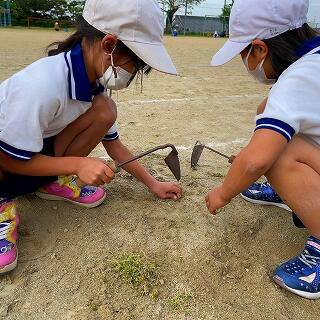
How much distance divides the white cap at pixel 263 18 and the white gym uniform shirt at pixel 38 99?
0.69 m

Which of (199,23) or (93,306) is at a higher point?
(93,306)

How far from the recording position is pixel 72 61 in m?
1.83

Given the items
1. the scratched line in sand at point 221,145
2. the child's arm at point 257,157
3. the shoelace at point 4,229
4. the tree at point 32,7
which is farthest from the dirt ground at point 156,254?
the tree at point 32,7

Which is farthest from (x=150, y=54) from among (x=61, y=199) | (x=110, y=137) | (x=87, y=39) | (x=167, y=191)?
(x=61, y=199)

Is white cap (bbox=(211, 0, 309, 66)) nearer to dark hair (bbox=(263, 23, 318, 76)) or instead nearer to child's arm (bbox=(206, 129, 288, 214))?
dark hair (bbox=(263, 23, 318, 76))

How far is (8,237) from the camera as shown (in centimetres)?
181

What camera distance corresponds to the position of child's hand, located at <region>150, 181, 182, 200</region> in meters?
2.30

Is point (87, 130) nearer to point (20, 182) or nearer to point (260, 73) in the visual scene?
point (20, 182)

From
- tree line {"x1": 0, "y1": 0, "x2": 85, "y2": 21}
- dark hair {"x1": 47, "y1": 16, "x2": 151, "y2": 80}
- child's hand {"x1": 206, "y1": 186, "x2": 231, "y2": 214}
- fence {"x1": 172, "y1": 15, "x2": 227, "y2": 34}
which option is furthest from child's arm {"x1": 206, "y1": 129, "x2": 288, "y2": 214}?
fence {"x1": 172, "y1": 15, "x2": 227, "y2": 34}

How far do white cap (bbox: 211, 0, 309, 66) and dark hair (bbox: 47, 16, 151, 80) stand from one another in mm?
418

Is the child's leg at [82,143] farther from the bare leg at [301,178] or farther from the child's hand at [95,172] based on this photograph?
the bare leg at [301,178]

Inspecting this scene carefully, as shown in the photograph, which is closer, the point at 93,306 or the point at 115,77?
the point at 93,306

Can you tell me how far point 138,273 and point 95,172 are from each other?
45cm

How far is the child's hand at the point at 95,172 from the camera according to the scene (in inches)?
69.6
